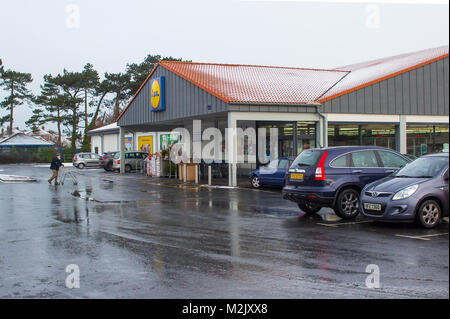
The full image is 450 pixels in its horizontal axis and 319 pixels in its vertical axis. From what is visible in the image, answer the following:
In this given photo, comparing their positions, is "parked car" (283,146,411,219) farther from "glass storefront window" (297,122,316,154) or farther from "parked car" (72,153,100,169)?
"parked car" (72,153,100,169)

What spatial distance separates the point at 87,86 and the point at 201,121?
126 ft

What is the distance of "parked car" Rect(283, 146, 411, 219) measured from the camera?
11.6 meters

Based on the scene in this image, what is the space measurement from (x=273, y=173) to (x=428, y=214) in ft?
35.4

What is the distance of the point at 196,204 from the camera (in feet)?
50.4

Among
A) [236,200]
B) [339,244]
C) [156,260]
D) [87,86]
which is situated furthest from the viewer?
[87,86]

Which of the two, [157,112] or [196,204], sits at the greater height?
[157,112]

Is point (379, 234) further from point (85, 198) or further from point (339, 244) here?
point (85, 198)

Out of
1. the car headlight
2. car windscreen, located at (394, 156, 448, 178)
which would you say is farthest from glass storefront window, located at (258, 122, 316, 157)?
the car headlight

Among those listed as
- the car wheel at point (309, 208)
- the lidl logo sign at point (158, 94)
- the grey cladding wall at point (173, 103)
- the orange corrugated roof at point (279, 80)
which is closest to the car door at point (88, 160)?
the grey cladding wall at point (173, 103)

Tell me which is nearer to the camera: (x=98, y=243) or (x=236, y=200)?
(x=98, y=243)

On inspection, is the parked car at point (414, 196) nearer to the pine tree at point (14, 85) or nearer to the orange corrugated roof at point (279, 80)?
the orange corrugated roof at point (279, 80)

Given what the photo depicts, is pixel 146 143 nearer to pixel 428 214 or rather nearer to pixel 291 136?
pixel 291 136
